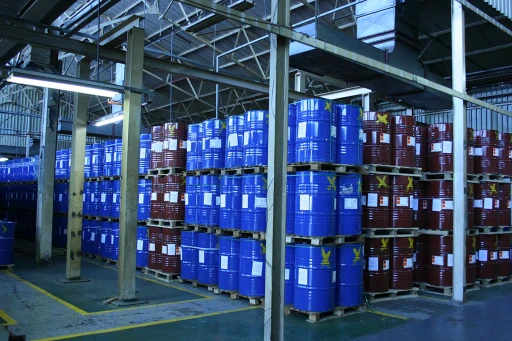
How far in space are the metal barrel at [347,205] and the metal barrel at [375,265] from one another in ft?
2.51

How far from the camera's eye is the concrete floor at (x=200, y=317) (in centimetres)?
559

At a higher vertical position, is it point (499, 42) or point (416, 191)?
point (499, 42)

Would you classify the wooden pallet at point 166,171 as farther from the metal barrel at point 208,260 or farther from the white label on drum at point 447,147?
the white label on drum at point 447,147

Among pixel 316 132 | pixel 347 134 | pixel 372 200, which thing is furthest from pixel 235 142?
pixel 372 200

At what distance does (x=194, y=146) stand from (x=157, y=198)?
1.56m

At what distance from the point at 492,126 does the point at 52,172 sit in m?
12.7

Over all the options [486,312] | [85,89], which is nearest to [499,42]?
[486,312]

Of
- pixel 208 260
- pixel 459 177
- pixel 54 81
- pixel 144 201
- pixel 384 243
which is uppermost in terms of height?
pixel 54 81

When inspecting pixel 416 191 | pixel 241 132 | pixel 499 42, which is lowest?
pixel 416 191

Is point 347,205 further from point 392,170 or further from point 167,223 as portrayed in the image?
point 167,223

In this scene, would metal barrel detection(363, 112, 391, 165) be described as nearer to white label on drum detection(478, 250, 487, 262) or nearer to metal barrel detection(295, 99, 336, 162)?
metal barrel detection(295, 99, 336, 162)

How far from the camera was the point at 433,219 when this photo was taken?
852cm

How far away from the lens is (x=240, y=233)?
743 cm

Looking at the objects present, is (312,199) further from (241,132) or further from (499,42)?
(499,42)
